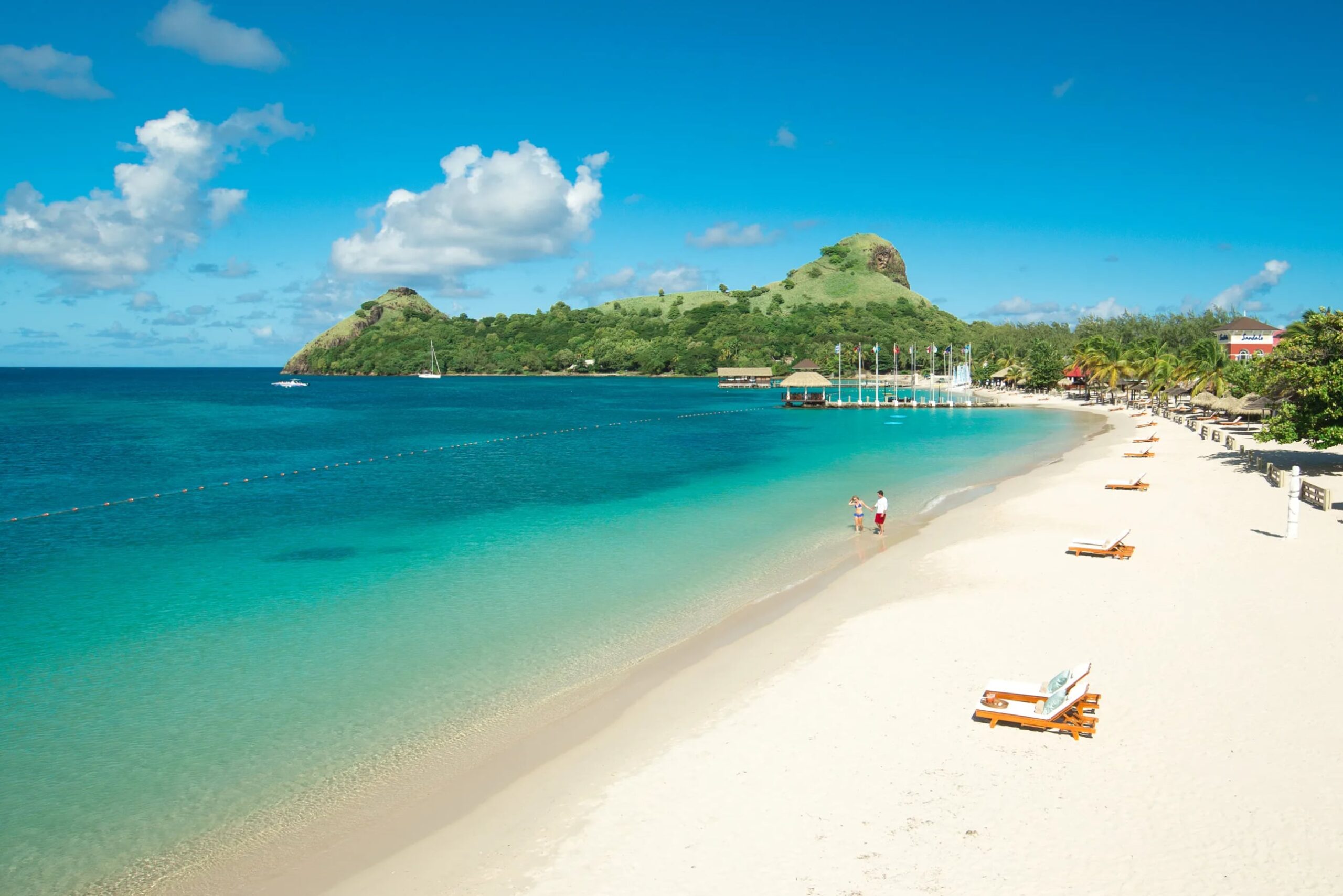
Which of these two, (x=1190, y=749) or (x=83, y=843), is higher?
(x=1190, y=749)

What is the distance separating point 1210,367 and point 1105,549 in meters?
49.4

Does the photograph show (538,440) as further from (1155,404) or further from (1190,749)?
(1155,404)

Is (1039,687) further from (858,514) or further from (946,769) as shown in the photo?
(858,514)

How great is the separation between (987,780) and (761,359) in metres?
186

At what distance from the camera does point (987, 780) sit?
900 cm

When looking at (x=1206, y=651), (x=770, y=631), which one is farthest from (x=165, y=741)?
(x=1206, y=651)

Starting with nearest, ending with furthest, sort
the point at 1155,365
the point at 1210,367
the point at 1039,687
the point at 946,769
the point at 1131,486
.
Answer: the point at 946,769 < the point at 1039,687 < the point at 1131,486 < the point at 1210,367 < the point at 1155,365

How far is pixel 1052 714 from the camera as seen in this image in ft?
32.7

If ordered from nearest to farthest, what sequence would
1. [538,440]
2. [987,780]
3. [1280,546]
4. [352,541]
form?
[987,780]
[1280,546]
[352,541]
[538,440]

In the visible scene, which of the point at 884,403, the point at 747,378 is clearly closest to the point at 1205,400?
the point at 884,403

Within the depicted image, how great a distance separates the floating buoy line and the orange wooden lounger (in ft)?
119

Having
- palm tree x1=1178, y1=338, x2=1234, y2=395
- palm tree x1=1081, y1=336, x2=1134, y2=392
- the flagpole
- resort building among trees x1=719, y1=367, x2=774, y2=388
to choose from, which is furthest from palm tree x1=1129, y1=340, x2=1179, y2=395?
resort building among trees x1=719, y1=367, x2=774, y2=388

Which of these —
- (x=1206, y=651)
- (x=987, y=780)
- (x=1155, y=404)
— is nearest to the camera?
(x=987, y=780)

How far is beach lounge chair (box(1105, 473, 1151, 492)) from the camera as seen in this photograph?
28.1 metres
